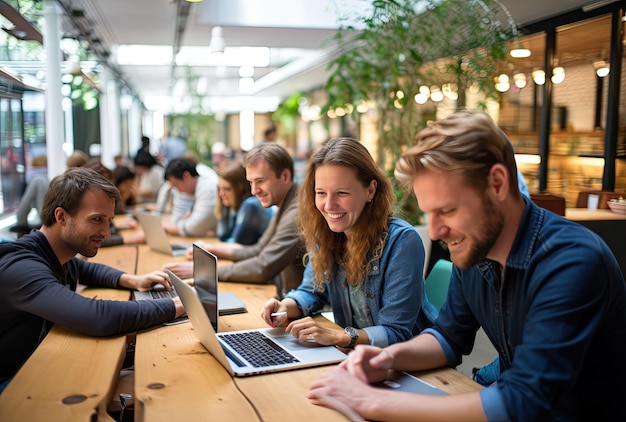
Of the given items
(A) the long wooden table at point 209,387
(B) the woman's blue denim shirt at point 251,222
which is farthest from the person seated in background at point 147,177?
(A) the long wooden table at point 209,387

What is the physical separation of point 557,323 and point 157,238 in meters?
3.14

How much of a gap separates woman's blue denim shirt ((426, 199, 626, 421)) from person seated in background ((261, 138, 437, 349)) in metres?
0.51

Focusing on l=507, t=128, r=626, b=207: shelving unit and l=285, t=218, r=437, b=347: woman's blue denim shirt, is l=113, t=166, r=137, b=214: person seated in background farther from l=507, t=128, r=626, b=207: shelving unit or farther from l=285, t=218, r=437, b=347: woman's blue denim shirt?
l=285, t=218, r=437, b=347: woman's blue denim shirt

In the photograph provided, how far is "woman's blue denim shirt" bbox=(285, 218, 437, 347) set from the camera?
2117 millimetres

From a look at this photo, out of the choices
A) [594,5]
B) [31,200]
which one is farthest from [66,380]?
[594,5]

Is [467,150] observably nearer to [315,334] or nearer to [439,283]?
[315,334]

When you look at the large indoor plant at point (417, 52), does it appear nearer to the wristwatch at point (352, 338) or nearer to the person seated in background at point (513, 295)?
the wristwatch at point (352, 338)

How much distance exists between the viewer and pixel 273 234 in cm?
355

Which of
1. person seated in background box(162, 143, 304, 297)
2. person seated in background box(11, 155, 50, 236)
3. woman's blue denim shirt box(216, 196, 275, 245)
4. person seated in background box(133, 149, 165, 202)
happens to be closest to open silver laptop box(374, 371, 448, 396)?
person seated in background box(162, 143, 304, 297)

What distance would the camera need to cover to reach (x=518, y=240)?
1.48m

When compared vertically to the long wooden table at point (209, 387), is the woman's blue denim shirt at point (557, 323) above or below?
above

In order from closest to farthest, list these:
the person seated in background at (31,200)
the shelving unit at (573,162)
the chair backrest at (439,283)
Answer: the chair backrest at (439,283) < the person seated in background at (31,200) < the shelving unit at (573,162)

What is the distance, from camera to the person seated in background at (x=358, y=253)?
214 cm

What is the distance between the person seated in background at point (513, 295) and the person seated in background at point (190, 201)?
3.39 meters
